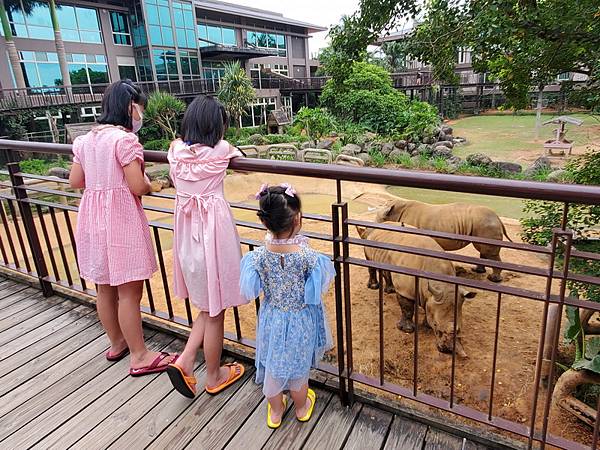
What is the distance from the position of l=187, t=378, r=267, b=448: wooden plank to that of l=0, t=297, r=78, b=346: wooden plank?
131 cm

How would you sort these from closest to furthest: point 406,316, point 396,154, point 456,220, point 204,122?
1. point 204,122
2. point 406,316
3. point 456,220
4. point 396,154

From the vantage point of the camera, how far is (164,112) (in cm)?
1502

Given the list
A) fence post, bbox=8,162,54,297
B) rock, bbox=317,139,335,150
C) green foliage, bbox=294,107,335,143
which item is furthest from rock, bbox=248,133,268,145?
fence post, bbox=8,162,54,297

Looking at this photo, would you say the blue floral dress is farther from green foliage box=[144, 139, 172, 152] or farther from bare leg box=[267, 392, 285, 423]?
green foliage box=[144, 139, 172, 152]

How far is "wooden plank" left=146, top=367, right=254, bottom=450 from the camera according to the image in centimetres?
152

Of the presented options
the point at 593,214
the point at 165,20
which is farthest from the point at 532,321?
the point at 165,20

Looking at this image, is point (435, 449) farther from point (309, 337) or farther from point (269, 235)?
point (269, 235)

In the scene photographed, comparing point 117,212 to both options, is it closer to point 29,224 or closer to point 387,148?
point 29,224

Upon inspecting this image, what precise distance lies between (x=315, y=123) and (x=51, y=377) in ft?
42.6

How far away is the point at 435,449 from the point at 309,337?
57 centimetres

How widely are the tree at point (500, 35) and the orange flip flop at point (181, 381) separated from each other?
10.6ft

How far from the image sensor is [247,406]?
1674 mm

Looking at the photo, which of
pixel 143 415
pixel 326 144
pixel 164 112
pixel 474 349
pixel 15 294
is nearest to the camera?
pixel 143 415

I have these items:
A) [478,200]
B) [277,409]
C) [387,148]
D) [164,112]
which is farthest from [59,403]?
[164,112]
